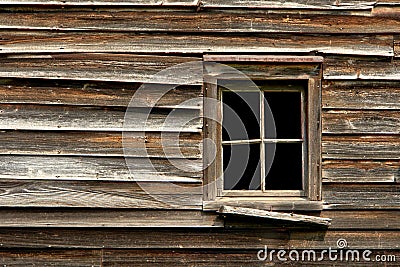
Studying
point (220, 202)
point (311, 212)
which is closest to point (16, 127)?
point (220, 202)

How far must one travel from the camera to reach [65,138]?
4578 millimetres

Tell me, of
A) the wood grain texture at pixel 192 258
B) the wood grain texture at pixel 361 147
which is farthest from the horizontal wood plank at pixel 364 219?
the wood grain texture at pixel 361 147

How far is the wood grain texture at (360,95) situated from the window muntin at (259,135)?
0.18m

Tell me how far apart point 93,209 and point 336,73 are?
74.2 inches

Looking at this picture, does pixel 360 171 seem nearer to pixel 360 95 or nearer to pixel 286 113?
pixel 360 95

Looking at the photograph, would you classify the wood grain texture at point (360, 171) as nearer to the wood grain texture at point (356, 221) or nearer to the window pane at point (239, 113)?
the wood grain texture at point (356, 221)

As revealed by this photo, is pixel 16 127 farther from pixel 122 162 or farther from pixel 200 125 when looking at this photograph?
pixel 200 125

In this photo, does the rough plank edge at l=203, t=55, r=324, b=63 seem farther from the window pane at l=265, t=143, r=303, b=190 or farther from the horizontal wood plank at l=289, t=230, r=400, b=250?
the horizontal wood plank at l=289, t=230, r=400, b=250

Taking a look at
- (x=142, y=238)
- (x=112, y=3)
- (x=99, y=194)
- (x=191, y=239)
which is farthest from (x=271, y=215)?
(x=112, y=3)

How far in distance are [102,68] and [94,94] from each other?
0.18 m

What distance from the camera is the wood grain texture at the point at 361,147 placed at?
471 cm

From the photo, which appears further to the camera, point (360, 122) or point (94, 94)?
point (360, 122)

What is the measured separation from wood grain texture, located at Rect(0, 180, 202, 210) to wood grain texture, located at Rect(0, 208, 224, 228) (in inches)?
1.7

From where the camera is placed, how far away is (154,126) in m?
4.62
